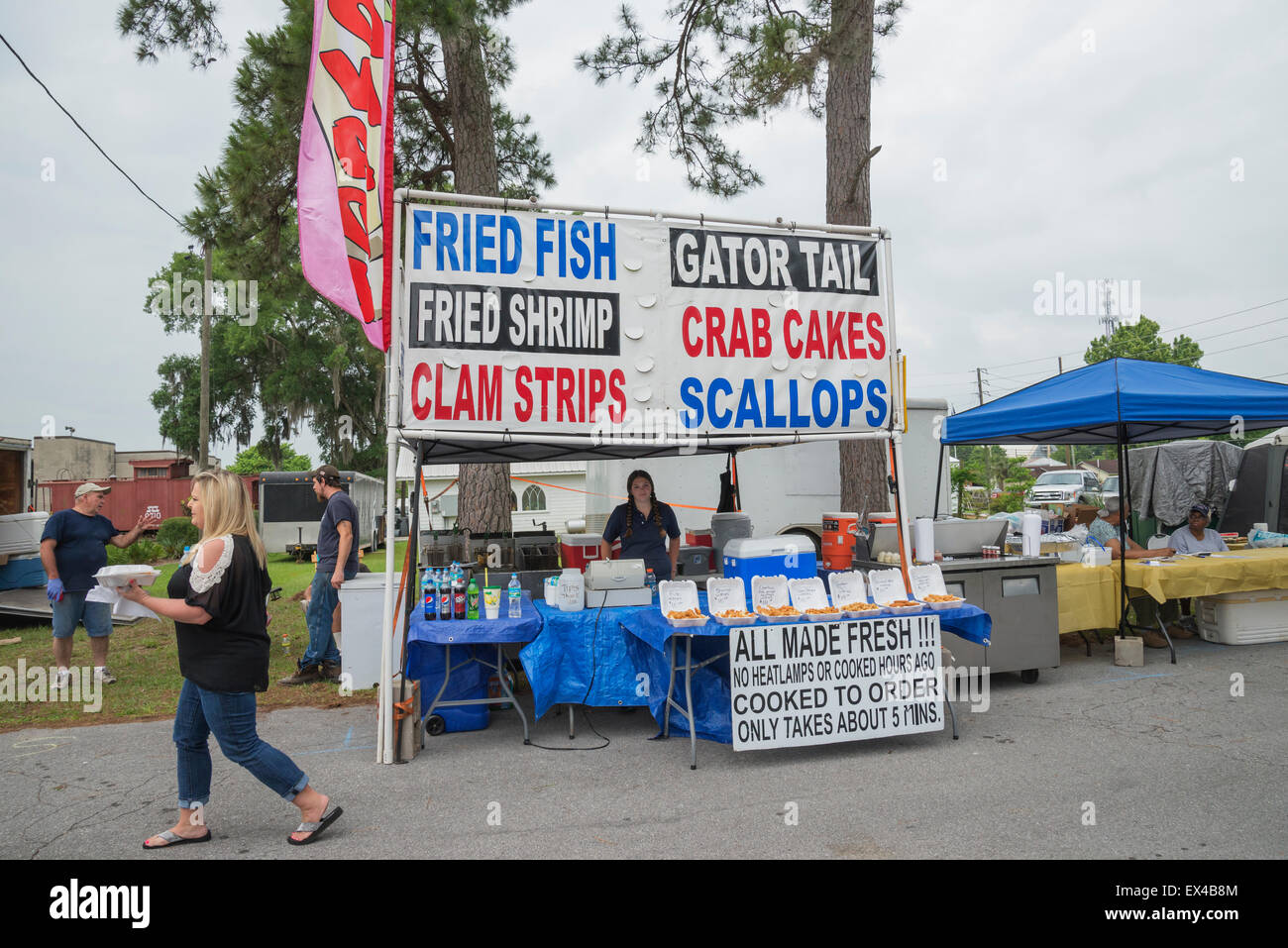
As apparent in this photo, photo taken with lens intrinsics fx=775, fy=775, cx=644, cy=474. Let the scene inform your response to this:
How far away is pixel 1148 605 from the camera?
8133 mm

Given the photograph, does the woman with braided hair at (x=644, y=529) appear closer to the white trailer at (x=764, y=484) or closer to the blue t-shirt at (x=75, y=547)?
the blue t-shirt at (x=75, y=547)

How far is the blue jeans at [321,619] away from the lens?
704 centimetres

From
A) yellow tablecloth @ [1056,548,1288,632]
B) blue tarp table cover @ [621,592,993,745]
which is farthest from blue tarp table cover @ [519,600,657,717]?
yellow tablecloth @ [1056,548,1288,632]

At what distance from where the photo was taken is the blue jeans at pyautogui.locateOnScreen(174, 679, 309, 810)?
3.48m

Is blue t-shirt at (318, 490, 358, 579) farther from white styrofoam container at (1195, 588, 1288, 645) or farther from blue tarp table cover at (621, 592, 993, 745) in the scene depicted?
white styrofoam container at (1195, 588, 1288, 645)

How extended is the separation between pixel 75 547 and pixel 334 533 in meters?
2.19

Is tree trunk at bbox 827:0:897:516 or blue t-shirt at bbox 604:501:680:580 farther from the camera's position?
tree trunk at bbox 827:0:897:516

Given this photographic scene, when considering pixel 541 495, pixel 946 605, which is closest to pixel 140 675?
pixel 946 605

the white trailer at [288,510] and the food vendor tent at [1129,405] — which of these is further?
the white trailer at [288,510]

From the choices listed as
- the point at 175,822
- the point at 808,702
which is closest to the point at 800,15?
the point at 808,702

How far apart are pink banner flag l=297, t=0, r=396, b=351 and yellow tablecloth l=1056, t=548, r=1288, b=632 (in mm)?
6361

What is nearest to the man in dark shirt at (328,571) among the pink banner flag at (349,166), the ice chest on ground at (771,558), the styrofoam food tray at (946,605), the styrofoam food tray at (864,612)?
the pink banner flag at (349,166)
